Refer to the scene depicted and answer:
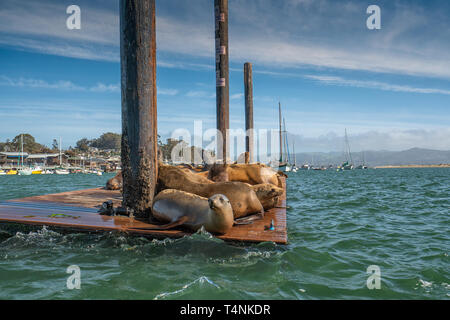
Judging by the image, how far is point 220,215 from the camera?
4.74 metres

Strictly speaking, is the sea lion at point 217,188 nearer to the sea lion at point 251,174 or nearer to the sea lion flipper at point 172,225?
the sea lion flipper at point 172,225

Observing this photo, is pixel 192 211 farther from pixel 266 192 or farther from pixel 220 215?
pixel 266 192

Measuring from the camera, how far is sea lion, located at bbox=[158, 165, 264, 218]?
5.72 m

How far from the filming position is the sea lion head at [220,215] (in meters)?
4.70

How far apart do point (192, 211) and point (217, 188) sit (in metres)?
0.87

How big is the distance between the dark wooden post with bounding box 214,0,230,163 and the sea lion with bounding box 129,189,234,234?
8.13ft

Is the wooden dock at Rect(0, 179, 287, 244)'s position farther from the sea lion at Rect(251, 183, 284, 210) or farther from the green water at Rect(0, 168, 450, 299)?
the sea lion at Rect(251, 183, 284, 210)

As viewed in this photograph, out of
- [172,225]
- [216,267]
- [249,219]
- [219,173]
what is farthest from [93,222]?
[219,173]

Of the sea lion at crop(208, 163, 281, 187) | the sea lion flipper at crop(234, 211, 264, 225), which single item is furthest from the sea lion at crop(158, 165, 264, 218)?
the sea lion at crop(208, 163, 281, 187)

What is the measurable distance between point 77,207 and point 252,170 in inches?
166
